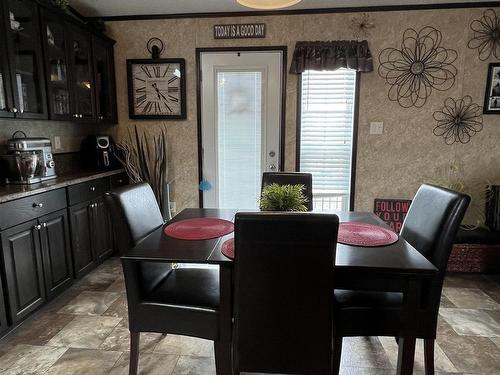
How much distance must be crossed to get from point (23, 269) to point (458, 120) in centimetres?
373

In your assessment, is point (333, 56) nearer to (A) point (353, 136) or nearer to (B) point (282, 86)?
(B) point (282, 86)

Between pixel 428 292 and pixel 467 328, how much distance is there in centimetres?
98

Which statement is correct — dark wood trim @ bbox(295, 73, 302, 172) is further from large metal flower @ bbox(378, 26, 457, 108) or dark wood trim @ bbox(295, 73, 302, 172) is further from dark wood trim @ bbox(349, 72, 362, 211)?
large metal flower @ bbox(378, 26, 457, 108)

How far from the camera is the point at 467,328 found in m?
2.08

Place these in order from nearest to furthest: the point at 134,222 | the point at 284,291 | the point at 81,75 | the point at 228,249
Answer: the point at 284,291
the point at 228,249
the point at 134,222
the point at 81,75

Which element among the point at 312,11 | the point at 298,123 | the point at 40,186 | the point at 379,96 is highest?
the point at 312,11

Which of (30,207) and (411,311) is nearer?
(411,311)

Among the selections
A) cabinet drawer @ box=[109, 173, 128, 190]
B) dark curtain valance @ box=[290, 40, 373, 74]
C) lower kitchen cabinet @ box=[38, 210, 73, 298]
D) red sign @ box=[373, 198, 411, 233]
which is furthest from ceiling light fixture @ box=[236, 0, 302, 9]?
red sign @ box=[373, 198, 411, 233]

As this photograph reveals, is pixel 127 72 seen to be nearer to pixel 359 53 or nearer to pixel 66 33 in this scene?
pixel 66 33

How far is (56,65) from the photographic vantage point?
2559 millimetres

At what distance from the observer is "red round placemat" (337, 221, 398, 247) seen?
1512 millimetres

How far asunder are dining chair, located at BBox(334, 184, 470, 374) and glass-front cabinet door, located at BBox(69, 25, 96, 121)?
8.52ft

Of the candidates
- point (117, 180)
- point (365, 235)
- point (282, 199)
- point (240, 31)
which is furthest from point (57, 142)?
point (365, 235)

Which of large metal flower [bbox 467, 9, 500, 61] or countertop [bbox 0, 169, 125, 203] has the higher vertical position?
large metal flower [bbox 467, 9, 500, 61]
